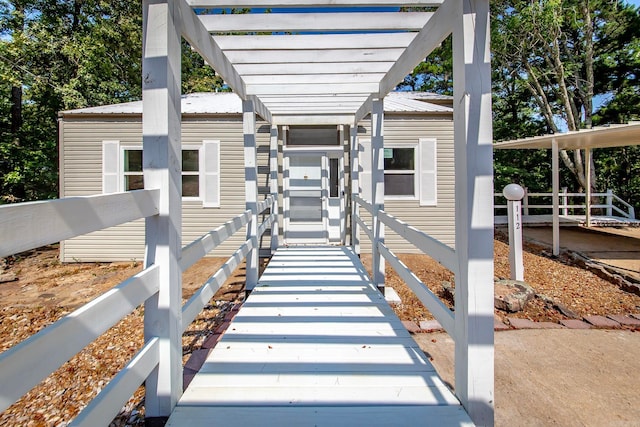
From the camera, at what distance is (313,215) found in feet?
25.2

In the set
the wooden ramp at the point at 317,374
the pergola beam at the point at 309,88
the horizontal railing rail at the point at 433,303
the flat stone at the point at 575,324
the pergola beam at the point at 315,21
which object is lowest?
the flat stone at the point at 575,324

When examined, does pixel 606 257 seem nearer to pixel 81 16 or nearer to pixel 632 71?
pixel 632 71

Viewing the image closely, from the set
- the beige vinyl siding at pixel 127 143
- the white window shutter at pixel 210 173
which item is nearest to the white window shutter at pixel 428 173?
the beige vinyl siding at pixel 127 143

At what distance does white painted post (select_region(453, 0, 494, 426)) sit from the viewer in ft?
5.38

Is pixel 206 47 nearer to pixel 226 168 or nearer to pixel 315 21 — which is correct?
pixel 315 21

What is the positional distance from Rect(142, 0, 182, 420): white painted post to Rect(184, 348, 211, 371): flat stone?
583 mm

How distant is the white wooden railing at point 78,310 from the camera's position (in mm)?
848

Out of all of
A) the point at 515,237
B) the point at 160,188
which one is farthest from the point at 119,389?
the point at 515,237

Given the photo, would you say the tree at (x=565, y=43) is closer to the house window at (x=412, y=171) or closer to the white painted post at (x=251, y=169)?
the house window at (x=412, y=171)

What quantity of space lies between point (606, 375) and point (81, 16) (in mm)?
18793

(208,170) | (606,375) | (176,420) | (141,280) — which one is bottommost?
(606,375)

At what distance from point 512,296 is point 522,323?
0.70 m

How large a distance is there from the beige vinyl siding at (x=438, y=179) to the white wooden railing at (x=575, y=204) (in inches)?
174

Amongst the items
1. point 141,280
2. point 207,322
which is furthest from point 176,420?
point 207,322
